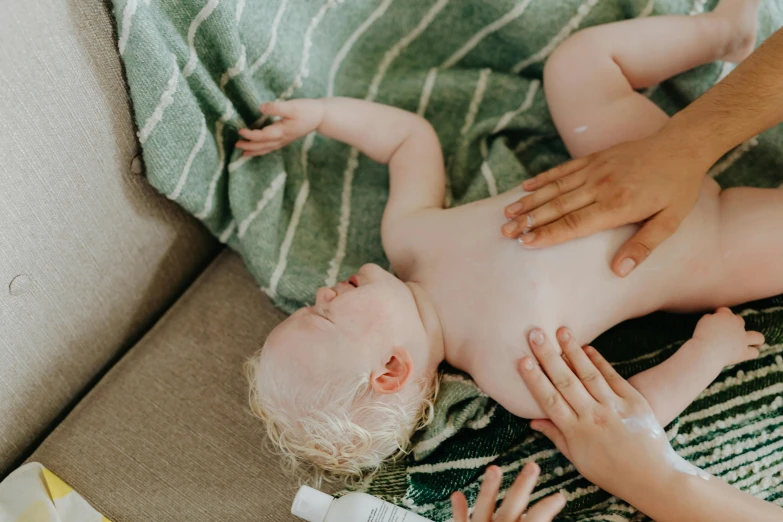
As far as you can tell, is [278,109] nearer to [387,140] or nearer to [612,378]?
[387,140]

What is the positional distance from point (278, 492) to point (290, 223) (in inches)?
18.1

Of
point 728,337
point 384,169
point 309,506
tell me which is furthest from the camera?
point 384,169

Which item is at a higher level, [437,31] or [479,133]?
[437,31]

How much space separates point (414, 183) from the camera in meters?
1.07

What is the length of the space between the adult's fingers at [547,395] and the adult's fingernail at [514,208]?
0.22 meters

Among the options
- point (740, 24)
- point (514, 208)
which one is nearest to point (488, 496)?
point (514, 208)

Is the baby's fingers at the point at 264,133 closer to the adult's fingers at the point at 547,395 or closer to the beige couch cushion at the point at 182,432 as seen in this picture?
the beige couch cushion at the point at 182,432

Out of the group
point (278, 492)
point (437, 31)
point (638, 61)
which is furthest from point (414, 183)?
point (278, 492)

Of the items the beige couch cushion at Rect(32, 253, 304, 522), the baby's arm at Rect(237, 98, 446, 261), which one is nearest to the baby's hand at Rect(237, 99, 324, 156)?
the baby's arm at Rect(237, 98, 446, 261)

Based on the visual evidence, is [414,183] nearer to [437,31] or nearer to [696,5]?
[437,31]

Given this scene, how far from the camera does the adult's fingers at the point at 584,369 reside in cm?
88

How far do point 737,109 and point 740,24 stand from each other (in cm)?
26

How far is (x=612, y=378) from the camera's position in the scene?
0.91m

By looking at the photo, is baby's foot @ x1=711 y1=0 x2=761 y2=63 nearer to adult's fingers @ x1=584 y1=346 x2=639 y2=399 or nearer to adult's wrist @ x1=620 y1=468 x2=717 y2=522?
adult's fingers @ x1=584 y1=346 x2=639 y2=399
